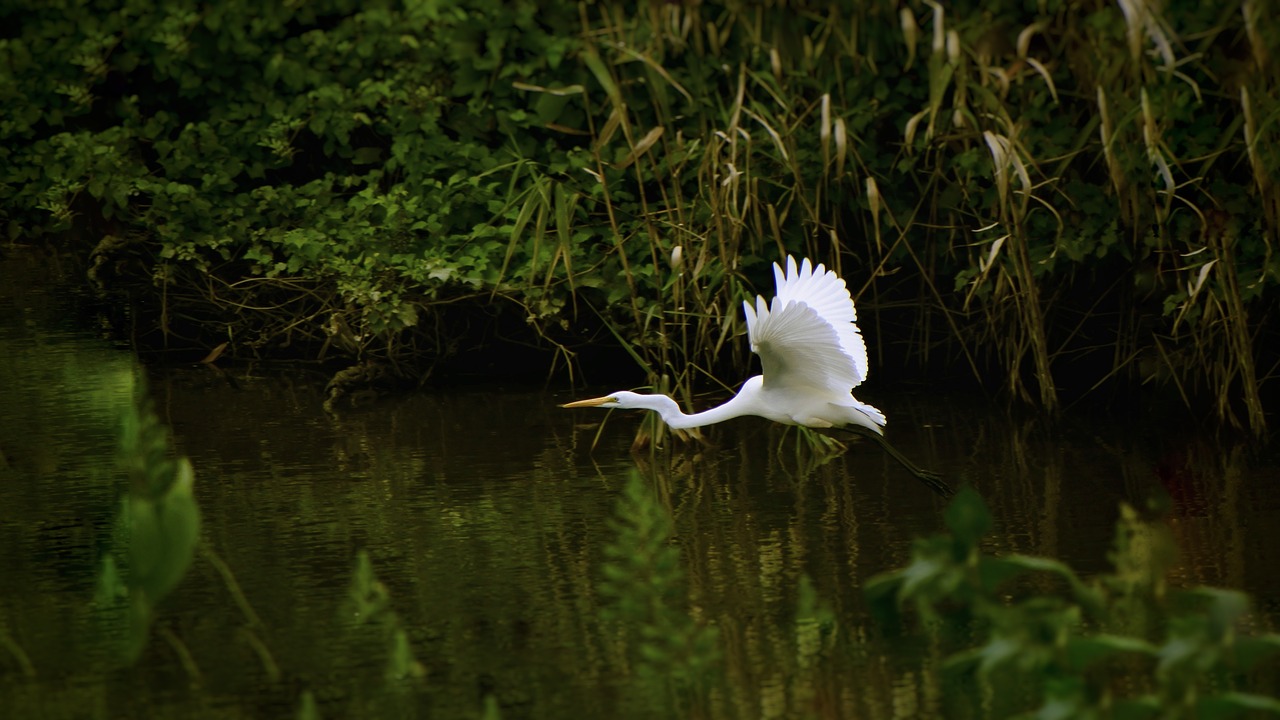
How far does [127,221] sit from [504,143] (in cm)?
193

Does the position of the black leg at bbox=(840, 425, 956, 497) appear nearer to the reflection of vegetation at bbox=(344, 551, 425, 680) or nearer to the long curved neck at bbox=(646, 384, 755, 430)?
the long curved neck at bbox=(646, 384, 755, 430)

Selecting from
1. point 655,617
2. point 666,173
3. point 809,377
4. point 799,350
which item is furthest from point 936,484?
point 666,173

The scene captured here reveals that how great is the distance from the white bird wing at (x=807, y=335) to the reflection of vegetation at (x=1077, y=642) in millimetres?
1122

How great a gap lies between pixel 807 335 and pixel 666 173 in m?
2.56

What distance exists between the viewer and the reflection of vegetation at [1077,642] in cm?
292

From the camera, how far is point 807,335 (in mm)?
4996

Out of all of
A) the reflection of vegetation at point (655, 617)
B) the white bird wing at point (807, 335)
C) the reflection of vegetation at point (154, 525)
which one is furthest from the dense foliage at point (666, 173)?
the reflection of vegetation at point (154, 525)

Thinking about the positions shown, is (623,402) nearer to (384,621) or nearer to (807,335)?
(807,335)

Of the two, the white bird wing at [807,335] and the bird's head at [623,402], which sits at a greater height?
the white bird wing at [807,335]

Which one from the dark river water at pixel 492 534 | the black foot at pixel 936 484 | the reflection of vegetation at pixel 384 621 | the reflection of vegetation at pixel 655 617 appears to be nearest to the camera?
the reflection of vegetation at pixel 655 617

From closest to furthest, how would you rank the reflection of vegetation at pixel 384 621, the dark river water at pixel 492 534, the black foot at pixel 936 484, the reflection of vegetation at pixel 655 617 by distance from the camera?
1. the reflection of vegetation at pixel 655 617
2. the reflection of vegetation at pixel 384 621
3. the dark river water at pixel 492 534
4. the black foot at pixel 936 484

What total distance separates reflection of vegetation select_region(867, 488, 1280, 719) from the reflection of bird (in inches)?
47.7

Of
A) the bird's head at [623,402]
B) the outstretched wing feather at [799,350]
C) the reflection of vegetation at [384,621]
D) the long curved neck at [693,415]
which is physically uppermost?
the outstretched wing feather at [799,350]

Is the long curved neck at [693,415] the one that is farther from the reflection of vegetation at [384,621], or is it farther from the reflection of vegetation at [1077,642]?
the reflection of vegetation at [1077,642]
